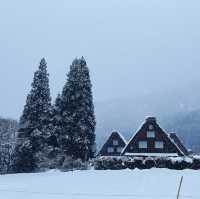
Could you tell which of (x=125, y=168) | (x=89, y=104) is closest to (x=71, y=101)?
(x=89, y=104)

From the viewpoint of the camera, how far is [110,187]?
36000 mm

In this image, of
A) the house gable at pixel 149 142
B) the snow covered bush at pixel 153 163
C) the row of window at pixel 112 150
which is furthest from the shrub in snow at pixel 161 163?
the row of window at pixel 112 150

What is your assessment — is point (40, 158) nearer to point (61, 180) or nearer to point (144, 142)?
point (61, 180)

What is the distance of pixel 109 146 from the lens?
108688 mm

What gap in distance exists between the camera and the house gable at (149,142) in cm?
8600

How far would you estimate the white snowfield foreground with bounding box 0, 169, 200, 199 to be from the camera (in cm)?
3180

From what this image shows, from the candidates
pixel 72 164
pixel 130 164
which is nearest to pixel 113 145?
pixel 72 164

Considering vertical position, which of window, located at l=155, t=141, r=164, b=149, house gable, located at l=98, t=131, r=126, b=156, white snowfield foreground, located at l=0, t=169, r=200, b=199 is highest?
house gable, located at l=98, t=131, r=126, b=156

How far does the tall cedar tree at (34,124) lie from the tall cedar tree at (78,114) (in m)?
2.08

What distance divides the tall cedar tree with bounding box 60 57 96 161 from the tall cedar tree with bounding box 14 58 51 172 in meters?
2.08

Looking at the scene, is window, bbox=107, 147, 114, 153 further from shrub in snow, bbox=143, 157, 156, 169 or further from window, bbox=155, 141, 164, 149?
shrub in snow, bbox=143, 157, 156, 169

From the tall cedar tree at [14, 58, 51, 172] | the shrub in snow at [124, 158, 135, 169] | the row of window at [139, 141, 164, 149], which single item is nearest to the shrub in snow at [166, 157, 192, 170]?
the shrub in snow at [124, 158, 135, 169]

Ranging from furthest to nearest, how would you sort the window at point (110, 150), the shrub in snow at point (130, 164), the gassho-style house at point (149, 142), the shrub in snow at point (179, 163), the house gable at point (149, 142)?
the window at point (110, 150) < the house gable at point (149, 142) < the gassho-style house at point (149, 142) < the shrub in snow at point (130, 164) < the shrub in snow at point (179, 163)

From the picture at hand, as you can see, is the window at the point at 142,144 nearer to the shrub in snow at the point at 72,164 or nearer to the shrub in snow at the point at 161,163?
the shrub in snow at the point at 72,164
